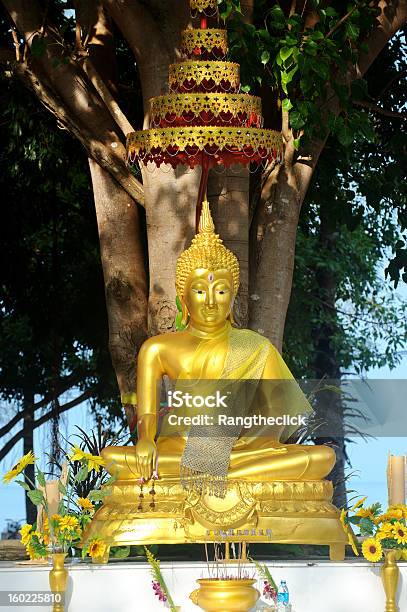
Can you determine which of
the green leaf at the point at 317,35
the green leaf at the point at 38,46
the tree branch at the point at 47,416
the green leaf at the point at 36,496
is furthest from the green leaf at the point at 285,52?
the tree branch at the point at 47,416

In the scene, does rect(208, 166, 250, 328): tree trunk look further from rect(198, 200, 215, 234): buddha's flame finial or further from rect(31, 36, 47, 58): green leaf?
rect(31, 36, 47, 58): green leaf

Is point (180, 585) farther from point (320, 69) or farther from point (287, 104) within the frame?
point (320, 69)

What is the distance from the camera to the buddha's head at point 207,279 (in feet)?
28.3

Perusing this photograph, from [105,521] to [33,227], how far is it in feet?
22.8

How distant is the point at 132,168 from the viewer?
984 cm

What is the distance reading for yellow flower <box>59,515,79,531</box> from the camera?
25.8ft

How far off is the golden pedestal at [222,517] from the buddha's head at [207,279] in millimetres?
1093

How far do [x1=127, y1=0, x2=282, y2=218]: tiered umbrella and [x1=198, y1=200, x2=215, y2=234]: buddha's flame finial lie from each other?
0.32 meters

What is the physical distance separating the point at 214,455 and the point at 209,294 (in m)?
1.01

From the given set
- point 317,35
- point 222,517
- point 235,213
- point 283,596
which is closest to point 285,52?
point 317,35

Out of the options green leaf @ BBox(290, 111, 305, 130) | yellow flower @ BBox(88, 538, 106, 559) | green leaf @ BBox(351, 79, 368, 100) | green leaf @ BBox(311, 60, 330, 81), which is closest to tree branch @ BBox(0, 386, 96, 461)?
green leaf @ BBox(351, 79, 368, 100)

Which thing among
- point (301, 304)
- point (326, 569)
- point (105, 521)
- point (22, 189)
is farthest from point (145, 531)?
point (301, 304)

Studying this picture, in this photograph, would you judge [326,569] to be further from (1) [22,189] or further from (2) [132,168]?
(1) [22,189]

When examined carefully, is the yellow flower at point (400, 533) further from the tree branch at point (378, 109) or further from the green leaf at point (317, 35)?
the tree branch at point (378, 109)
